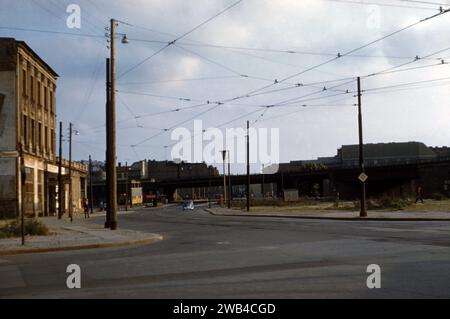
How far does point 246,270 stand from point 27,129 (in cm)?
3939

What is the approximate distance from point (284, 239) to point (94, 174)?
153616 mm

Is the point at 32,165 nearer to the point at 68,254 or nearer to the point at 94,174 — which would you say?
the point at 68,254

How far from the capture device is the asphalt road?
32.1ft

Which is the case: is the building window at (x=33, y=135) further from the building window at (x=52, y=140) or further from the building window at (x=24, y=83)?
the building window at (x=52, y=140)

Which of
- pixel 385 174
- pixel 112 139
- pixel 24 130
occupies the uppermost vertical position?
pixel 24 130

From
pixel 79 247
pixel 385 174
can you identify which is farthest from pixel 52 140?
pixel 385 174

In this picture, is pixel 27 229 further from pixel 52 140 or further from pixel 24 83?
pixel 52 140

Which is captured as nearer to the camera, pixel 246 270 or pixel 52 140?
pixel 246 270

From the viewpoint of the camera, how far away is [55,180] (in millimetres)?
57938

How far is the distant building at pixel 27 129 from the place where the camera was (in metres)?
44.4

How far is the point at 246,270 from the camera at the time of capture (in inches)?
496

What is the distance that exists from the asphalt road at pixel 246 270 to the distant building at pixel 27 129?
25.9 m

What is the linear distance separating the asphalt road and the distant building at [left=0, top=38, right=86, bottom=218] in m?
25.9

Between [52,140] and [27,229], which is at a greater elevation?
[52,140]
